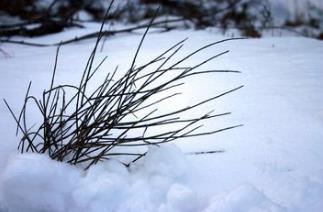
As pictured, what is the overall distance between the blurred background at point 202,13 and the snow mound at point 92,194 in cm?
231

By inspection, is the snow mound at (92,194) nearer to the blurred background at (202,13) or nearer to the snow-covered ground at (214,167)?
the snow-covered ground at (214,167)

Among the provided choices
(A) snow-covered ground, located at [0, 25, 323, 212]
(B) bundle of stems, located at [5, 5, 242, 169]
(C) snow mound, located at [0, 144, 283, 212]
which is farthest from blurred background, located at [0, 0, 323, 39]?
(C) snow mound, located at [0, 144, 283, 212]

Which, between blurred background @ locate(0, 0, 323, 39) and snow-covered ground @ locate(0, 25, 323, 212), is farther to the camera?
blurred background @ locate(0, 0, 323, 39)

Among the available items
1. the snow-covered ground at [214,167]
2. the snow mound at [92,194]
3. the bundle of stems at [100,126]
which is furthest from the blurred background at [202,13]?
the snow mound at [92,194]

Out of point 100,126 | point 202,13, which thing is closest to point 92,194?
point 100,126

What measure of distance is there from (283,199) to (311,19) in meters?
3.70

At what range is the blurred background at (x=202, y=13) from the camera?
2949 millimetres

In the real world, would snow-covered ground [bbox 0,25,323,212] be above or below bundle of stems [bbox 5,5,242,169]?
below

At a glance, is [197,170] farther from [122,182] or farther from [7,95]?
[7,95]

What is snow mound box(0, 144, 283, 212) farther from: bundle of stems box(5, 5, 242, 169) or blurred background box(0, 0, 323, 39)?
blurred background box(0, 0, 323, 39)

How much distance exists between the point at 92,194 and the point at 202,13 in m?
3.34

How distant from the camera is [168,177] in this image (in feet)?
2.34

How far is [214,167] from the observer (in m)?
0.76

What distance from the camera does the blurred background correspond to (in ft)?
9.68
